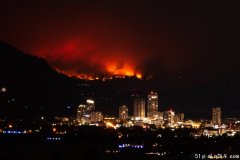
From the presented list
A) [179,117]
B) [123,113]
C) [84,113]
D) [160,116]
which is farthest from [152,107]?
[84,113]

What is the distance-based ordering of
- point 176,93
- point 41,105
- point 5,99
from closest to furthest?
point 5,99 < point 41,105 < point 176,93

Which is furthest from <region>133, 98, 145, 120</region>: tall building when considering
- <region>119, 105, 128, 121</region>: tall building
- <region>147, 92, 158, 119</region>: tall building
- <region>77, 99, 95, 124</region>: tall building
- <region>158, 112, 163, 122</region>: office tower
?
<region>77, 99, 95, 124</region>: tall building

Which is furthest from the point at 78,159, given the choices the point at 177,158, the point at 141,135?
the point at 141,135

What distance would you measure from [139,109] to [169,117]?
12.3ft

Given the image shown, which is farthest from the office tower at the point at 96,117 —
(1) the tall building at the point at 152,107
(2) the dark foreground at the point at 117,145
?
(2) the dark foreground at the point at 117,145

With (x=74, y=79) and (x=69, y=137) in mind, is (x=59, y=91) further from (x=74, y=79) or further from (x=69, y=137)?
(x=69, y=137)

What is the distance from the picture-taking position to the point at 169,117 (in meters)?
70.1

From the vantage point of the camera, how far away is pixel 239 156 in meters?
39.1

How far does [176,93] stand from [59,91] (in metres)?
27.3

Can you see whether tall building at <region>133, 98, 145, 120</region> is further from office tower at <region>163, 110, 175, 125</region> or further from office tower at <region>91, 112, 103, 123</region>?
office tower at <region>91, 112, 103, 123</region>

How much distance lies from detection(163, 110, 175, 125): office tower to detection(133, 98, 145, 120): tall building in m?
2.65

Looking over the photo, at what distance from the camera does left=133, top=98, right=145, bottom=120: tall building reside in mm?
71188

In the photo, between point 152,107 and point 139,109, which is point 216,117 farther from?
point 139,109

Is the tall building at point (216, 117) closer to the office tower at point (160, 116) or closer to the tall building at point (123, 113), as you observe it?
the office tower at point (160, 116)
